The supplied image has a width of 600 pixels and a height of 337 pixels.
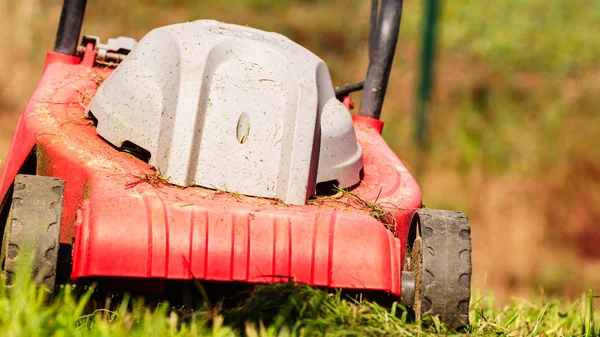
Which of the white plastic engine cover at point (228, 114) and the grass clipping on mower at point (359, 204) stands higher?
the white plastic engine cover at point (228, 114)

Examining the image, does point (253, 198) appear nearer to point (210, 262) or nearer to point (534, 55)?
point (210, 262)

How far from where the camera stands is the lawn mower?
259 centimetres

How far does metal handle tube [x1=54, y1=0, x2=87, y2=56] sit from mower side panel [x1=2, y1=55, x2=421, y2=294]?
0.81 meters

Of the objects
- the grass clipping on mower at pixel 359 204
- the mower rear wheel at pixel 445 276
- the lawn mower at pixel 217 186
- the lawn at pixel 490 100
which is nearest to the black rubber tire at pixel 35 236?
the lawn mower at pixel 217 186

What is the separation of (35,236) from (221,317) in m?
0.51

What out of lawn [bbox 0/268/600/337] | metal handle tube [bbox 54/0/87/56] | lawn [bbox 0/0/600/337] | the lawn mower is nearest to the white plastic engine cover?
the lawn mower

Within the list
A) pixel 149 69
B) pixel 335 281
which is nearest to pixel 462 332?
pixel 335 281

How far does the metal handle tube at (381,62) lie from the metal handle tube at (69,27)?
1.12 meters

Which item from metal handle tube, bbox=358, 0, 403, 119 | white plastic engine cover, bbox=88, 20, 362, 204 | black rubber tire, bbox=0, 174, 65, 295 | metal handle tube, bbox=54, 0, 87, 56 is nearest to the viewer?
black rubber tire, bbox=0, 174, 65, 295

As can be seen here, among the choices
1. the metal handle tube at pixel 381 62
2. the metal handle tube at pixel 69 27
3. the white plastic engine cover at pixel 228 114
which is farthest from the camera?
the metal handle tube at pixel 381 62

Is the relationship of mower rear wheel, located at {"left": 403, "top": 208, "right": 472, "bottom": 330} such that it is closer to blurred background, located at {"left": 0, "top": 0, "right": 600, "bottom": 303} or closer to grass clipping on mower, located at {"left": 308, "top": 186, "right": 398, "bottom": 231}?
grass clipping on mower, located at {"left": 308, "top": 186, "right": 398, "bottom": 231}

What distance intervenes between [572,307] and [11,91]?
4.62m

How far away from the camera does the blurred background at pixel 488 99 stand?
255 inches

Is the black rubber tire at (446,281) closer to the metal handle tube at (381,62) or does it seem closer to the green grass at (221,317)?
the green grass at (221,317)
